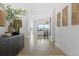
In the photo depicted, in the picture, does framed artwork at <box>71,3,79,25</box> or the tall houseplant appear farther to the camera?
the tall houseplant

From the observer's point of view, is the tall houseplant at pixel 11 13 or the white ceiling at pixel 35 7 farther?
the white ceiling at pixel 35 7

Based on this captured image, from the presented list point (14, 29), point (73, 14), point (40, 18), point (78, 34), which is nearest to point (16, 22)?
point (14, 29)

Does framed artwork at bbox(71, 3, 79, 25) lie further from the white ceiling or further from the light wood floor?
the white ceiling

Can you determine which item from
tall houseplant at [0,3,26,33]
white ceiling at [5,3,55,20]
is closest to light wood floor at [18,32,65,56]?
tall houseplant at [0,3,26,33]

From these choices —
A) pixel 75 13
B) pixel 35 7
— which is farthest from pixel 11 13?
pixel 35 7

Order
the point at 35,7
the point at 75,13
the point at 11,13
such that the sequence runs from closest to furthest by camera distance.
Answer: the point at 75,13
the point at 11,13
the point at 35,7

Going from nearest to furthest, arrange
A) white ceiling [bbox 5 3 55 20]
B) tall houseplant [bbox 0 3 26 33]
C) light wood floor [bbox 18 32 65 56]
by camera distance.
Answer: light wood floor [bbox 18 32 65 56]
tall houseplant [bbox 0 3 26 33]
white ceiling [bbox 5 3 55 20]

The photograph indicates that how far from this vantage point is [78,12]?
4672mm

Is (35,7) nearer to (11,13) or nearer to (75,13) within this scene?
(11,13)

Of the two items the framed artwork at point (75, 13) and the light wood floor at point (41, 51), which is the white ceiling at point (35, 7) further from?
the framed artwork at point (75, 13)

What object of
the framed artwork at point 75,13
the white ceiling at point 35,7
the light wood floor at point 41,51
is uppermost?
the white ceiling at point 35,7

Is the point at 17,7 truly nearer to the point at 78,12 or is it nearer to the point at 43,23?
the point at 78,12

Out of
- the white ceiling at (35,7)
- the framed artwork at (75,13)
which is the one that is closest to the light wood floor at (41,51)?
the framed artwork at (75,13)

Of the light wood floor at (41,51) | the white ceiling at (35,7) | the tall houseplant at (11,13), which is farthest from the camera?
the white ceiling at (35,7)
